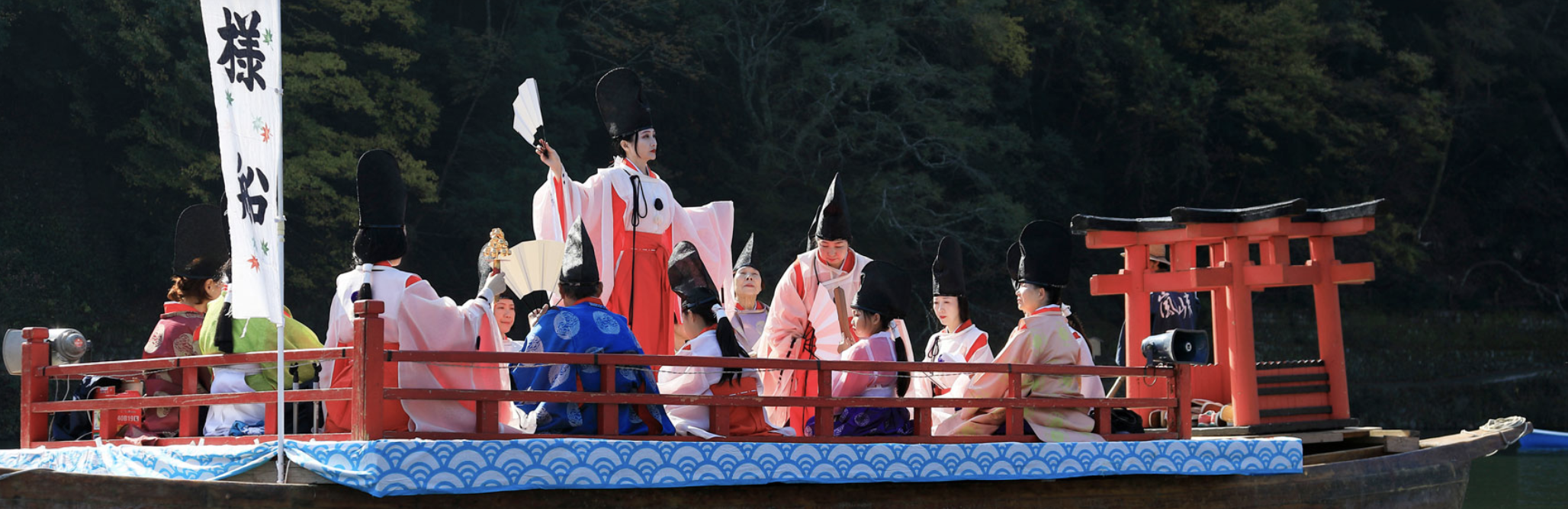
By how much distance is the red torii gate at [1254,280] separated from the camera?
8.31 meters

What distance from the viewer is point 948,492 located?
5.81 meters

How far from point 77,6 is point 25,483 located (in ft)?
61.1

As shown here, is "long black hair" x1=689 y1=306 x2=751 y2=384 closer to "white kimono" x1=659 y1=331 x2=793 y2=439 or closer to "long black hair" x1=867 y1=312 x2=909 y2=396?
"white kimono" x1=659 y1=331 x2=793 y2=439

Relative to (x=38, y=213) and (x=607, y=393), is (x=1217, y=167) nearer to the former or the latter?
(x=38, y=213)

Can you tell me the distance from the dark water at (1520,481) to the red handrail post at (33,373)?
11.5 m

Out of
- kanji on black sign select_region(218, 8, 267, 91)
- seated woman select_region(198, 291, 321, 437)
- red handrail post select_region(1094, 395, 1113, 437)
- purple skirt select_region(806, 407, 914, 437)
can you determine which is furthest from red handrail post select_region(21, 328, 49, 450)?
red handrail post select_region(1094, 395, 1113, 437)

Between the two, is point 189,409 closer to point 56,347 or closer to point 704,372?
point 56,347

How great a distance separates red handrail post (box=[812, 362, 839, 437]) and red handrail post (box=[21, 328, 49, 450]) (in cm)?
340

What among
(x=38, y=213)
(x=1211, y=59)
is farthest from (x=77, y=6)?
(x=1211, y=59)

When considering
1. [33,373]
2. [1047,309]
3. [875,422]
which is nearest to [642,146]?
[875,422]

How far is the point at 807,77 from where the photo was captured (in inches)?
943

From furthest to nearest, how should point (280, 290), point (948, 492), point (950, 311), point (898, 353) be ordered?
point (950, 311) → point (898, 353) → point (948, 492) → point (280, 290)

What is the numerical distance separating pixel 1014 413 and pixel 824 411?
0.97 metres

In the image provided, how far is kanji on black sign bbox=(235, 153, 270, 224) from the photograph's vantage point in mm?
4570
